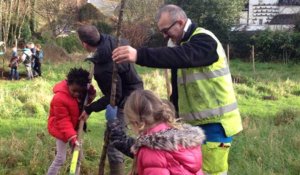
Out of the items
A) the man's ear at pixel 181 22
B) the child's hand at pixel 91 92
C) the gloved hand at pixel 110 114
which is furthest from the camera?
the child's hand at pixel 91 92

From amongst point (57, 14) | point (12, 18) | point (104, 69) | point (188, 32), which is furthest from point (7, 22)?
point (188, 32)

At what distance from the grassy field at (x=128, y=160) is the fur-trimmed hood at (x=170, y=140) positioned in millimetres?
2484

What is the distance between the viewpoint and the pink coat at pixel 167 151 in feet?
8.80

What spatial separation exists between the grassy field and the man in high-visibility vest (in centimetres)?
174

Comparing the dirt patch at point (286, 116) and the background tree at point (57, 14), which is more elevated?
the background tree at point (57, 14)

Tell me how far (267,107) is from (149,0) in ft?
55.0

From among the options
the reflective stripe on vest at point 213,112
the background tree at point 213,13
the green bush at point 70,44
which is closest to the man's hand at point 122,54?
the reflective stripe on vest at point 213,112

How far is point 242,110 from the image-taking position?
11.2 m

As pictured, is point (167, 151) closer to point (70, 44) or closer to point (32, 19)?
point (70, 44)

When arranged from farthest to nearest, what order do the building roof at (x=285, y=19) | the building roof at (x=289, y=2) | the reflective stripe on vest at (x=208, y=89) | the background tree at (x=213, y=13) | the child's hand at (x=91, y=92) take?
the building roof at (x=289, y=2) → the building roof at (x=285, y=19) → the background tree at (x=213, y=13) → the child's hand at (x=91, y=92) → the reflective stripe on vest at (x=208, y=89)

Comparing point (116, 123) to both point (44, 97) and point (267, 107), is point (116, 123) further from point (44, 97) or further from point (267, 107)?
point (267, 107)

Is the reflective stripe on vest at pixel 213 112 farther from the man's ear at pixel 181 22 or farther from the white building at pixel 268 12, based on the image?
the white building at pixel 268 12

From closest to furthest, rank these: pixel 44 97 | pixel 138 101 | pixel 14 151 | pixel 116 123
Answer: pixel 138 101
pixel 116 123
pixel 14 151
pixel 44 97

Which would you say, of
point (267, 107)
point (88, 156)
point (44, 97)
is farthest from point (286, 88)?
point (88, 156)
